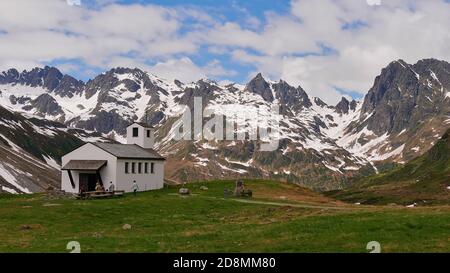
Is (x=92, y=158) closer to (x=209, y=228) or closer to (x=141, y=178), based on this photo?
(x=141, y=178)

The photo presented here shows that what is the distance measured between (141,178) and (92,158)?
8907mm

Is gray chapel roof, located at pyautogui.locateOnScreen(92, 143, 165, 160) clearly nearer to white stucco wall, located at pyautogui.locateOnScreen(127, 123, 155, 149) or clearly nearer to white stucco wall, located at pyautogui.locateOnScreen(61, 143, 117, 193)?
white stucco wall, located at pyautogui.locateOnScreen(61, 143, 117, 193)

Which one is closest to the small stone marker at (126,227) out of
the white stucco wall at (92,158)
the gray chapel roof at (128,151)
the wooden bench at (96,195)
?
the wooden bench at (96,195)

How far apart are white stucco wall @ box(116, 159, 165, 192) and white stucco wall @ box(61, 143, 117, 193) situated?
1019 millimetres

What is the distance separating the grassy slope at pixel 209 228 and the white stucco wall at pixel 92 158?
1798cm

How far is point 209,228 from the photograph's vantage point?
46094 millimetres

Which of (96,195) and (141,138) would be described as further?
(141,138)

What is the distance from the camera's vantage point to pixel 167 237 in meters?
38.9

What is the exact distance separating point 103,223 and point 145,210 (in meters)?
9.92

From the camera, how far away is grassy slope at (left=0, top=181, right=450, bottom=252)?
32562mm

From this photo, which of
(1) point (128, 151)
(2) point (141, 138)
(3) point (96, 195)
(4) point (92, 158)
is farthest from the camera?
(2) point (141, 138)

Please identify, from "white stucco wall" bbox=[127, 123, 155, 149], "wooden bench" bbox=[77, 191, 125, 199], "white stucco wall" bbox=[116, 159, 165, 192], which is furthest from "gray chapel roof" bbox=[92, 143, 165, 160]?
"wooden bench" bbox=[77, 191, 125, 199]

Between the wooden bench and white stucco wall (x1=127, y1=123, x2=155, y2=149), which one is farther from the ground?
white stucco wall (x1=127, y1=123, x2=155, y2=149)

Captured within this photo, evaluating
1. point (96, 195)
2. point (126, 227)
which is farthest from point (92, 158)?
point (126, 227)
